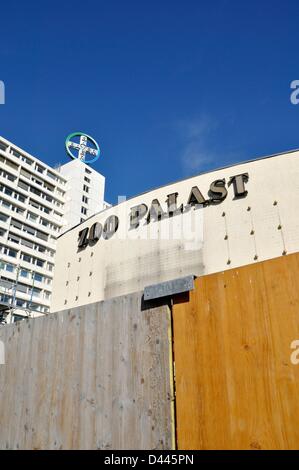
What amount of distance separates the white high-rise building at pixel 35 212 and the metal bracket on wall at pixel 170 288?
45.9 metres

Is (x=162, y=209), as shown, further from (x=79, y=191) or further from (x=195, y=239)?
(x=79, y=191)

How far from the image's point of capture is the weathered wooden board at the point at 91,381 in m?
3.14

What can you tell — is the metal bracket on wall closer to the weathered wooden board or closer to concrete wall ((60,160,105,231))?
the weathered wooden board

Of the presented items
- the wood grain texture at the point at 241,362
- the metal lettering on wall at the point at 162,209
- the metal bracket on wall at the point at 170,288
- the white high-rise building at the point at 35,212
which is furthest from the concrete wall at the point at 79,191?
the wood grain texture at the point at 241,362

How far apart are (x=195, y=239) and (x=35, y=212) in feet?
161

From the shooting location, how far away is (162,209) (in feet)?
57.8

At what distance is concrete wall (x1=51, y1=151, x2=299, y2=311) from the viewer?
47.6 ft

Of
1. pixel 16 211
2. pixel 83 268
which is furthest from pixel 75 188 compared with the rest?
pixel 83 268

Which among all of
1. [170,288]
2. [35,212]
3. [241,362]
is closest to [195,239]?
[170,288]

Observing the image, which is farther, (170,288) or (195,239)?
(195,239)

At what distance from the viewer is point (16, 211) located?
187 ft

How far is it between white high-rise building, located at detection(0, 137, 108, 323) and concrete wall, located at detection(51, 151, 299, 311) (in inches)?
1214

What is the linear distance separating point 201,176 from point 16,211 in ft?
154

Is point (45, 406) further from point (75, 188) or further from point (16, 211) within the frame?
point (75, 188)
